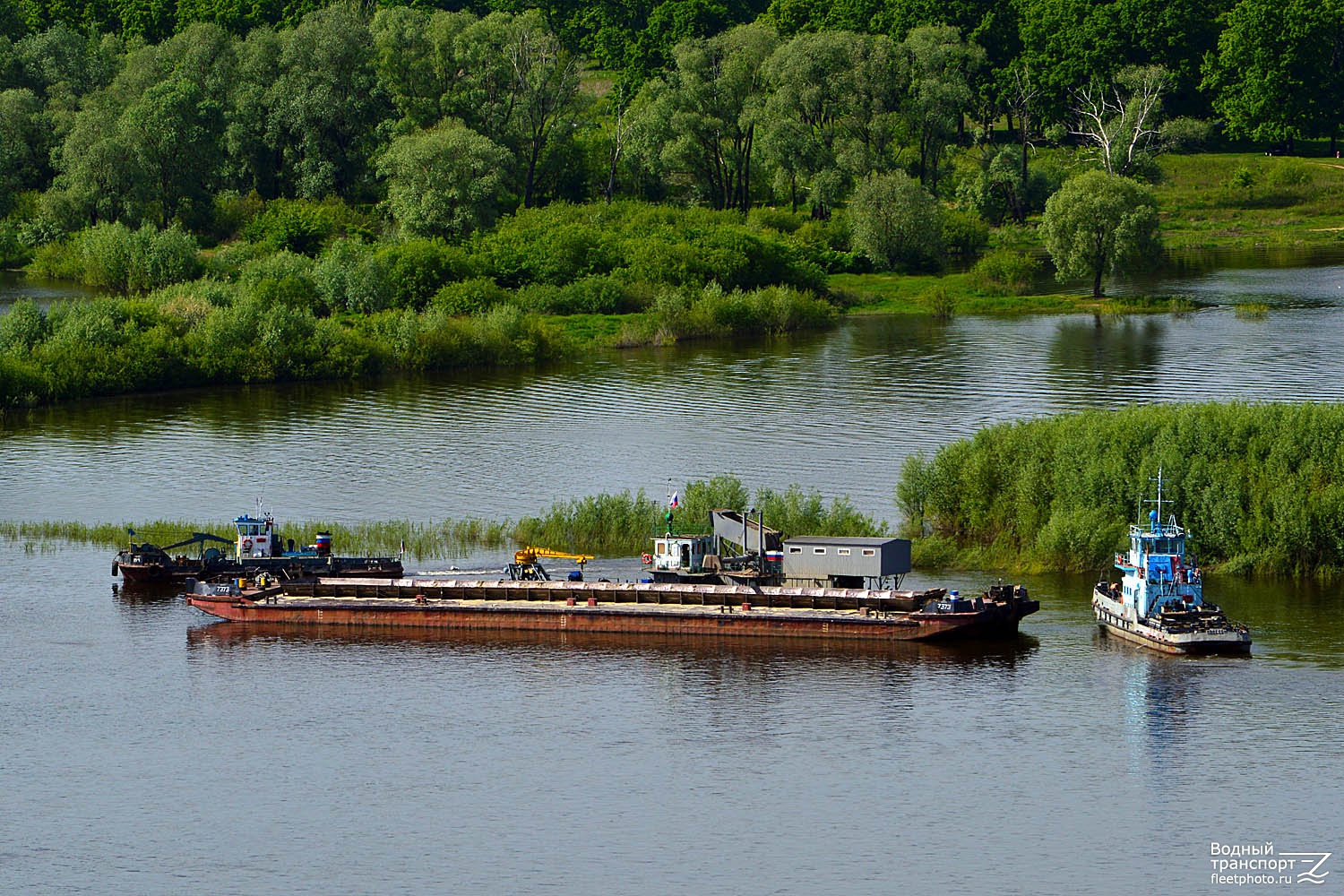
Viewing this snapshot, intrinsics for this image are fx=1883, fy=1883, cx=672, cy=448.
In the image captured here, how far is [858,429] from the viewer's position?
103m

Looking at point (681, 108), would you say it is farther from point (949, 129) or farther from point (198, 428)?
point (198, 428)

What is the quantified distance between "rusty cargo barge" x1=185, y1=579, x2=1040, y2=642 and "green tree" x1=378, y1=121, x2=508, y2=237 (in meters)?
92.4

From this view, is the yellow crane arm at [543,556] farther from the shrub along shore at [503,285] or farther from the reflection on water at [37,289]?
the reflection on water at [37,289]

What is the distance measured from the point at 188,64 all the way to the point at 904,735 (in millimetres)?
153921

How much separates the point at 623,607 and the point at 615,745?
41.1 feet

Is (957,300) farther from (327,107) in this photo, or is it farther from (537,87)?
(327,107)

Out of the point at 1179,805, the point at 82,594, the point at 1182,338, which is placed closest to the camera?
the point at 1179,805

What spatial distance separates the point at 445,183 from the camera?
168 meters

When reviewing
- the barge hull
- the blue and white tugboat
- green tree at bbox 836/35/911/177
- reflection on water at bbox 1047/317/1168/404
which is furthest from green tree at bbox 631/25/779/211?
the blue and white tugboat

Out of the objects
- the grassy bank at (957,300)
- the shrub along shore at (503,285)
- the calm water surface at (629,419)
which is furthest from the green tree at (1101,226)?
the calm water surface at (629,419)

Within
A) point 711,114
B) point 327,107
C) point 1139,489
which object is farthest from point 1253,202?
point 1139,489

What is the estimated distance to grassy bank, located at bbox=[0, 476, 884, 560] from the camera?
79.3 metres

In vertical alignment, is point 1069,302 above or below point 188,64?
below

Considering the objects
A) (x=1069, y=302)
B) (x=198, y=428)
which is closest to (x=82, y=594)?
(x=198, y=428)
